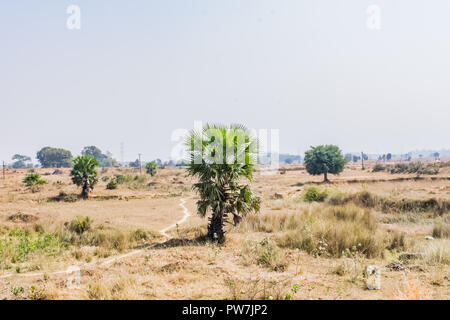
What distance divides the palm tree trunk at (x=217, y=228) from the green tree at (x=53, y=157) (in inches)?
5137

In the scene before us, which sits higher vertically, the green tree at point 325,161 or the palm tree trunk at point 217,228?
the green tree at point 325,161

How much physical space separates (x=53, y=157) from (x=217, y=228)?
135m

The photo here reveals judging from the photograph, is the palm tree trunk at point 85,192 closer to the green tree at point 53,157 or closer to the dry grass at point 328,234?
the dry grass at point 328,234

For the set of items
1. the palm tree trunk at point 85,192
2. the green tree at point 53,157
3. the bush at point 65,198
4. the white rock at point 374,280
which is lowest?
the bush at point 65,198

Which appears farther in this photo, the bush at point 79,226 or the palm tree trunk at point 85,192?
the palm tree trunk at point 85,192

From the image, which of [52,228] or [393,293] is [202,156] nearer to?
[393,293]

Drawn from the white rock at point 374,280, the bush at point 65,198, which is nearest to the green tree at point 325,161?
the bush at point 65,198

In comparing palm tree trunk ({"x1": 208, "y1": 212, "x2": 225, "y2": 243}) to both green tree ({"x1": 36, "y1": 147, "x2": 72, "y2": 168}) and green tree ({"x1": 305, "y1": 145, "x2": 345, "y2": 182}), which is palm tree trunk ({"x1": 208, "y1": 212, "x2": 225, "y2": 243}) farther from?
green tree ({"x1": 36, "y1": 147, "x2": 72, "y2": 168})

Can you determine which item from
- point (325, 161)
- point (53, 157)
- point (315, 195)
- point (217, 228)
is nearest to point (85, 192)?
point (315, 195)

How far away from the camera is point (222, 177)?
34.3 ft

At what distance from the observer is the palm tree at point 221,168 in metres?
10.4

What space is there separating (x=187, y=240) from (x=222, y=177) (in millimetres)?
2547

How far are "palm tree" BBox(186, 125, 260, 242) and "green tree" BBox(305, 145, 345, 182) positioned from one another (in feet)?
132
